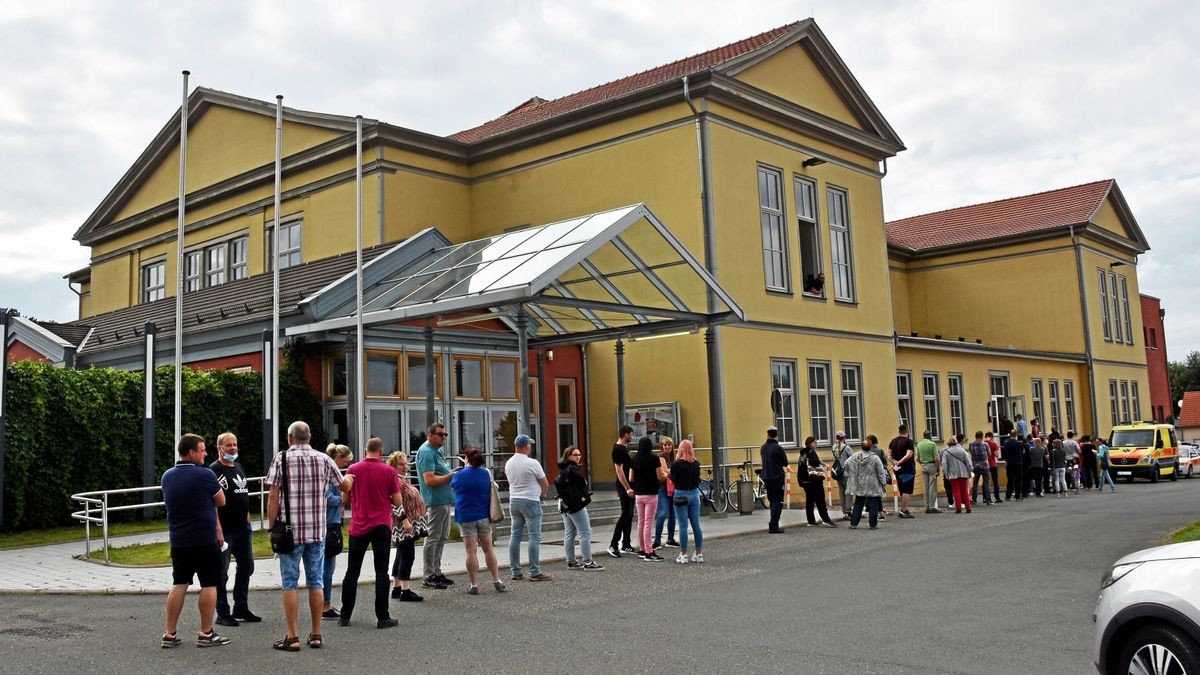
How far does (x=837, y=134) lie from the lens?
27.9 metres

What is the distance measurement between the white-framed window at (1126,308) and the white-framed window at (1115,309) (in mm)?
581

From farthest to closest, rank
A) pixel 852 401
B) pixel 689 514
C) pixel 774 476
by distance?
pixel 852 401, pixel 774 476, pixel 689 514

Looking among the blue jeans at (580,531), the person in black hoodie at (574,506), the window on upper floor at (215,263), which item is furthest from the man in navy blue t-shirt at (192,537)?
the window on upper floor at (215,263)

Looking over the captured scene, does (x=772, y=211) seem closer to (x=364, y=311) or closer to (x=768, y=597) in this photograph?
(x=364, y=311)

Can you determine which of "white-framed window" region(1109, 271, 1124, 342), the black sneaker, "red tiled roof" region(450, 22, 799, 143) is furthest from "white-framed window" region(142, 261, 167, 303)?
"white-framed window" region(1109, 271, 1124, 342)

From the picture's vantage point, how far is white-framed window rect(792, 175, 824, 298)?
88.5 feet

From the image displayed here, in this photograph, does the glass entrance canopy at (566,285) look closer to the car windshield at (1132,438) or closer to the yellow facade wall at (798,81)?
the yellow facade wall at (798,81)

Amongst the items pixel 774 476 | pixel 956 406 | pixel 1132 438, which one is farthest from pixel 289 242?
pixel 1132 438

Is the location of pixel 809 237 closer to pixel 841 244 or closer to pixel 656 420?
pixel 841 244

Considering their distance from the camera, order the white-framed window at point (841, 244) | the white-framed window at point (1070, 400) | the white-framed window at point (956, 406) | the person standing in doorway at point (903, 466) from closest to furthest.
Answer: the person standing in doorway at point (903, 466) < the white-framed window at point (841, 244) < the white-framed window at point (956, 406) < the white-framed window at point (1070, 400)

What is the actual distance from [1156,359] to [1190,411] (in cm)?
1860

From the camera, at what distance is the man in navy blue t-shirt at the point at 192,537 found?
8.61 m

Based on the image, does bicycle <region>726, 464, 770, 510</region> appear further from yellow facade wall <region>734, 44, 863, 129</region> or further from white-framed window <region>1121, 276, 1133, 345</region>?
white-framed window <region>1121, 276, 1133, 345</region>

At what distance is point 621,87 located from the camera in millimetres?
28328
